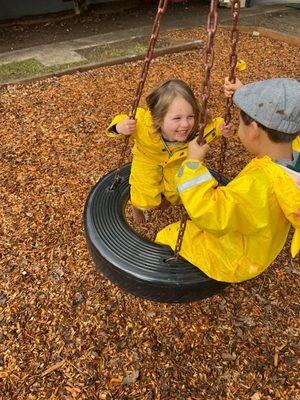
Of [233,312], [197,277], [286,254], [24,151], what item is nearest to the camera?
[197,277]

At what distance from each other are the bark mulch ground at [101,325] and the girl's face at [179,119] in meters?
1.10

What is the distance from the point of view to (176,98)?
97.7 inches

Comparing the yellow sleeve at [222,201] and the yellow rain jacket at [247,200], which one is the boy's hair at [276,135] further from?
the yellow sleeve at [222,201]

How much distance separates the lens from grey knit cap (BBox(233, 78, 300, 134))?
1.60 meters

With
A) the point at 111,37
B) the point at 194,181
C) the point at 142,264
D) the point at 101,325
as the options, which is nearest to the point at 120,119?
the point at 142,264

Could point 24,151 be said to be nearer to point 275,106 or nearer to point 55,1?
point 275,106

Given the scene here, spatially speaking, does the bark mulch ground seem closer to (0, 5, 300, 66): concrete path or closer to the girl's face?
the girl's face

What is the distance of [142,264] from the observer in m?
2.11

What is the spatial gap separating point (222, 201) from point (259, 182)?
17 cm

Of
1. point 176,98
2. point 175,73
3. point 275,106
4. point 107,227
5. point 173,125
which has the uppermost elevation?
point 275,106

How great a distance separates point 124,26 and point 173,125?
7.24m

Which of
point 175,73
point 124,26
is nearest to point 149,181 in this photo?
point 175,73

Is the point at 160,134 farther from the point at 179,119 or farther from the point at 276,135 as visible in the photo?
the point at 276,135

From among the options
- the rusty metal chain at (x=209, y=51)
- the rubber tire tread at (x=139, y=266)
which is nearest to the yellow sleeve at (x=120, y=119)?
the rubber tire tread at (x=139, y=266)
